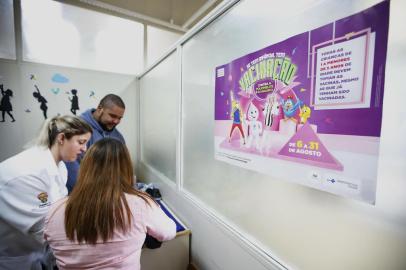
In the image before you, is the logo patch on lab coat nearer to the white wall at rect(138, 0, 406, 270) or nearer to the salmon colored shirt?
the salmon colored shirt

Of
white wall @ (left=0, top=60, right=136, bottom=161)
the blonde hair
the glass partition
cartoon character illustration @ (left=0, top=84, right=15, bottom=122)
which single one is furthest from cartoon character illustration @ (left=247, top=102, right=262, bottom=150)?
cartoon character illustration @ (left=0, top=84, right=15, bottom=122)

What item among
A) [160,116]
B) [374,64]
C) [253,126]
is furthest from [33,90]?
[374,64]

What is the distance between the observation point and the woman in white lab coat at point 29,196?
34.0 inches

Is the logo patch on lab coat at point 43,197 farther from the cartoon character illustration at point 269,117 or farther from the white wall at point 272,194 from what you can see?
the cartoon character illustration at point 269,117

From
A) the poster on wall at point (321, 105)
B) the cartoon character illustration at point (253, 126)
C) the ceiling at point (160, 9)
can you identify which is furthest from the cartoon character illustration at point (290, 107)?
the ceiling at point (160, 9)

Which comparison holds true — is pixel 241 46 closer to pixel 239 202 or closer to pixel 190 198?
pixel 239 202

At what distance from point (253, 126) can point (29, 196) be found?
1070 mm

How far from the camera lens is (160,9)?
255cm

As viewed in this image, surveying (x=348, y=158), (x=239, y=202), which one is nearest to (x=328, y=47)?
(x=348, y=158)

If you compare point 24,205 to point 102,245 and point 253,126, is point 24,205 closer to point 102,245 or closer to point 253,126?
point 102,245

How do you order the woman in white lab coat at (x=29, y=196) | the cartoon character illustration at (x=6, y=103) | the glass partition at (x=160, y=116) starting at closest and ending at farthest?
1. the woman in white lab coat at (x=29, y=196)
2. the glass partition at (x=160, y=116)
3. the cartoon character illustration at (x=6, y=103)

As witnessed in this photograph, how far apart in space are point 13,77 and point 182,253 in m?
2.23

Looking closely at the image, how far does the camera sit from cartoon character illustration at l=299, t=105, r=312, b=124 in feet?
1.98

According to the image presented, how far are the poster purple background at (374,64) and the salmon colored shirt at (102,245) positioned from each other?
0.70 metres
